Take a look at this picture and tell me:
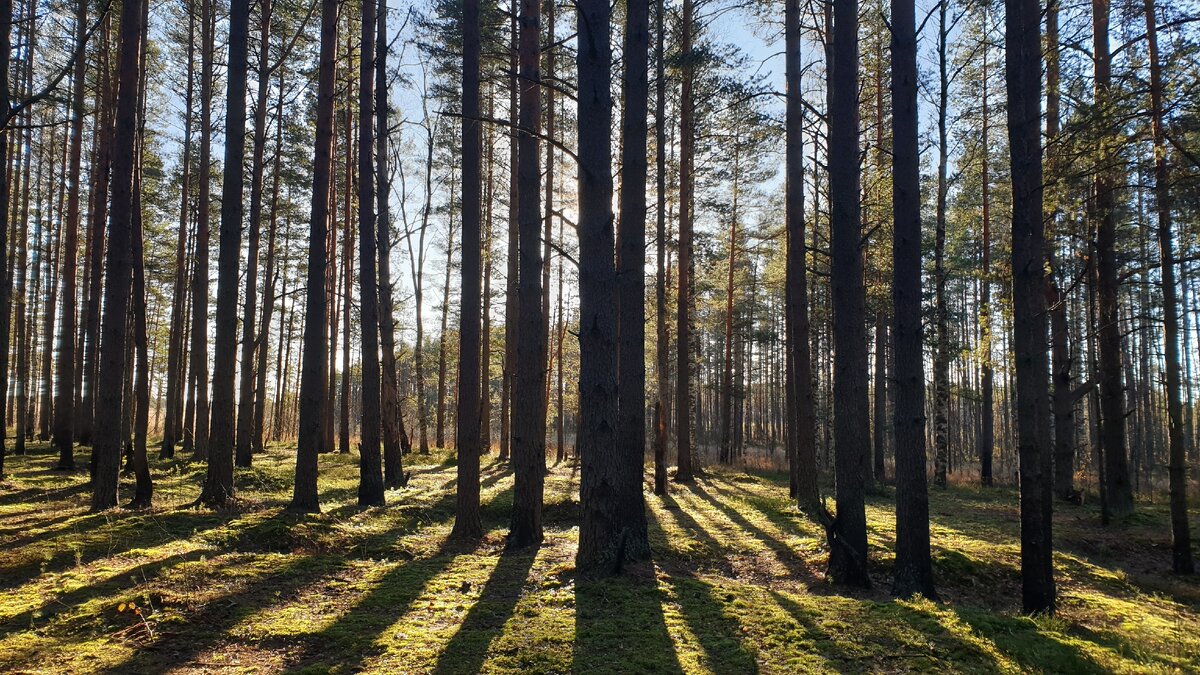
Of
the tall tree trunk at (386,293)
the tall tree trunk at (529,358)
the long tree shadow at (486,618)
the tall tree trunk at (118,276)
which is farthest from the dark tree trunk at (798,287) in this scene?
the tall tree trunk at (118,276)

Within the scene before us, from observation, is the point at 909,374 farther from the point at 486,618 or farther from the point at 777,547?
the point at 486,618

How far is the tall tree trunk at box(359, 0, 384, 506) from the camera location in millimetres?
10820

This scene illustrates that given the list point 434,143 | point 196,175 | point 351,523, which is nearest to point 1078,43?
point 351,523

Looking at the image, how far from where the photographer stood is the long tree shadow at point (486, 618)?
3904 mm

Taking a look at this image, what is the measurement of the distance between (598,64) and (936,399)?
17.3 meters

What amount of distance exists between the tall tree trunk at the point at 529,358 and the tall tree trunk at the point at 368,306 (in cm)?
350

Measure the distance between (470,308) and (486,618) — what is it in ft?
14.4

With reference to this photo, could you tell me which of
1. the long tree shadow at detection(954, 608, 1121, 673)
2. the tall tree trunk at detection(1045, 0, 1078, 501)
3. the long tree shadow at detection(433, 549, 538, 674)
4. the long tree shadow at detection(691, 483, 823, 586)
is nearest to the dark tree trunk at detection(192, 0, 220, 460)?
the long tree shadow at detection(433, 549, 538, 674)

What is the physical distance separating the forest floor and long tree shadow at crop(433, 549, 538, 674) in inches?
0.8

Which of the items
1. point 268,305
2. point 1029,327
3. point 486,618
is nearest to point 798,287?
point 1029,327

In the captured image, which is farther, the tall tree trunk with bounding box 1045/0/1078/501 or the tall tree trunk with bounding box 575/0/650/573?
the tall tree trunk with bounding box 1045/0/1078/501

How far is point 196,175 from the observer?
1914 cm

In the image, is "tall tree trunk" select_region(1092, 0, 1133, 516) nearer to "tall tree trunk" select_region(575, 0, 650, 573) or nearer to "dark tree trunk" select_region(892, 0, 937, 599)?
"dark tree trunk" select_region(892, 0, 937, 599)

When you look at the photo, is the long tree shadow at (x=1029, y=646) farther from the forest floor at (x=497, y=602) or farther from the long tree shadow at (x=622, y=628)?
the long tree shadow at (x=622, y=628)
